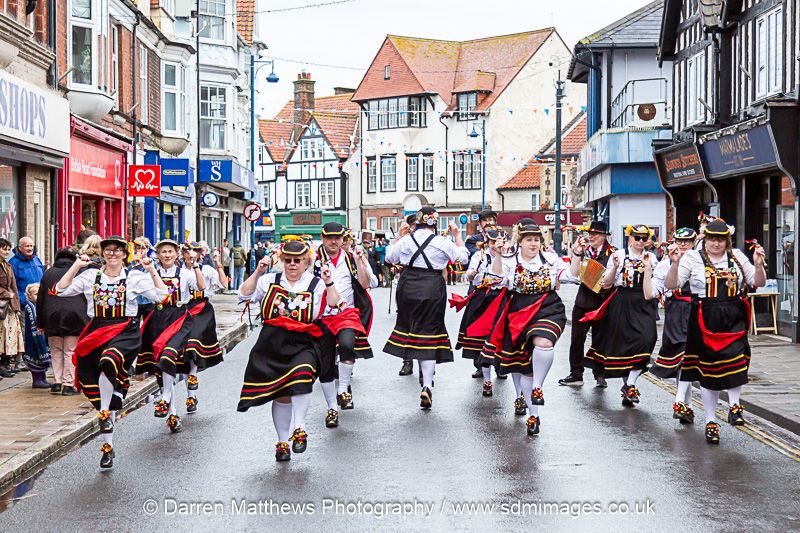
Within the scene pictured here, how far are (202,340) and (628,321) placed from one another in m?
4.30

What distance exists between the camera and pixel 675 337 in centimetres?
1086

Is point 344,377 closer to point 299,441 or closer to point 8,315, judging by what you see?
point 299,441

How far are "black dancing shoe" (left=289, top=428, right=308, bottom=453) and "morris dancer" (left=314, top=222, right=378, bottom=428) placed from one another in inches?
23.9

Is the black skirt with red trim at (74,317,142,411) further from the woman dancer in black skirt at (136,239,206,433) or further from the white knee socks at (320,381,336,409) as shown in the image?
the white knee socks at (320,381,336,409)

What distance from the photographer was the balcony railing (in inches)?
1204

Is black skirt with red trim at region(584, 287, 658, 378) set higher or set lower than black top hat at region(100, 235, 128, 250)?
lower

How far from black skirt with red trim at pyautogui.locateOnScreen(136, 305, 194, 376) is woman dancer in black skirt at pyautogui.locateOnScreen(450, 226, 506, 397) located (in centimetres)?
327

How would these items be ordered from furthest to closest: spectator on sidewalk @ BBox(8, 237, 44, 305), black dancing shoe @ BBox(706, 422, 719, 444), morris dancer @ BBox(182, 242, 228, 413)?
spectator on sidewalk @ BBox(8, 237, 44, 305)
morris dancer @ BBox(182, 242, 228, 413)
black dancing shoe @ BBox(706, 422, 719, 444)

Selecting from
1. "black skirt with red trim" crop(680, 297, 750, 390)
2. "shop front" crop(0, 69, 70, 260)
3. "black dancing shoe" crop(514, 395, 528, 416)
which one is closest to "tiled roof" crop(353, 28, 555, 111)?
"shop front" crop(0, 69, 70, 260)

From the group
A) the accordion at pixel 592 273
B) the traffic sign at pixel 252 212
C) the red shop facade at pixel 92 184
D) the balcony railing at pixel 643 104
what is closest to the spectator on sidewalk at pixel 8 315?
the accordion at pixel 592 273

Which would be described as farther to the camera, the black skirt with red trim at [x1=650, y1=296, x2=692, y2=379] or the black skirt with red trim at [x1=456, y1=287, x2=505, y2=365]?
the black skirt with red trim at [x1=456, y1=287, x2=505, y2=365]

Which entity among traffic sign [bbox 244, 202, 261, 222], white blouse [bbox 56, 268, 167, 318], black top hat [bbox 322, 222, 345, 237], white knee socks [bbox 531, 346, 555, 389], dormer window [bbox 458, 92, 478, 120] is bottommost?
white knee socks [bbox 531, 346, 555, 389]

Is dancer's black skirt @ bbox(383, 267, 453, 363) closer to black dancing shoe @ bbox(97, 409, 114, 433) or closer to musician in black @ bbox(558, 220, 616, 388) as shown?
musician in black @ bbox(558, 220, 616, 388)

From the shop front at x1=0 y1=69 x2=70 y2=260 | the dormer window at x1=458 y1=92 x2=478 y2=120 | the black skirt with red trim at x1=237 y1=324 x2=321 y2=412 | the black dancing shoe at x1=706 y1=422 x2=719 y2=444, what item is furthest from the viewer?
the dormer window at x1=458 y1=92 x2=478 y2=120
